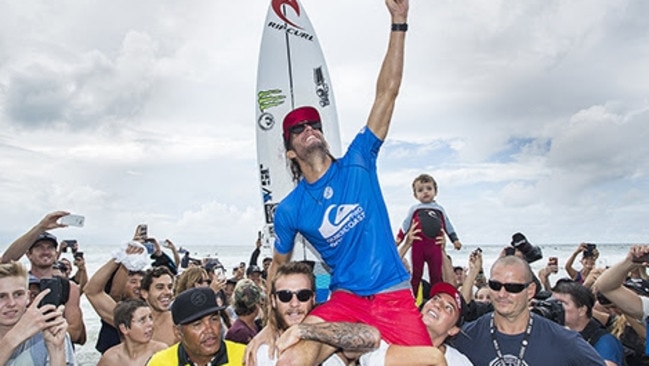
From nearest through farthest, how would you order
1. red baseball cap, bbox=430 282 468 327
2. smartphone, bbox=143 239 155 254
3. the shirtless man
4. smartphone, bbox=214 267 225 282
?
red baseball cap, bbox=430 282 468 327 < the shirtless man < smartphone, bbox=143 239 155 254 < smartphone, bbox=214 267 225 282

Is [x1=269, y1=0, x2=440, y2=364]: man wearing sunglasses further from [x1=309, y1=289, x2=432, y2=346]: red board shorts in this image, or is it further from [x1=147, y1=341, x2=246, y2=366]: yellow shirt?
[x1=147, y1=341, x2=246, y2=366]: yellow shirt

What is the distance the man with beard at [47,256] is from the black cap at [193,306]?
1359 mm

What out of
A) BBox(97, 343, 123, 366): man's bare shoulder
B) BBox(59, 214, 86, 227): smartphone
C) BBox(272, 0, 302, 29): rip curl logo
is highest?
BBox(272, 0, 302, 29): rip curl logo

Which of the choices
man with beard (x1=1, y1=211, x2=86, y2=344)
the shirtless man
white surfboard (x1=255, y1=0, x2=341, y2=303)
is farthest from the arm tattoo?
white surfboard (x1=255, y1=0, x2=341, y2=303)

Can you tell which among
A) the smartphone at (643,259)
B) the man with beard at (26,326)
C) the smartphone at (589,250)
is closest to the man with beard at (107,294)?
the man with beard at (26,326)

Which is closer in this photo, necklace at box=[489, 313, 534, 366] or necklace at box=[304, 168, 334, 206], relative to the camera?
necklace at box=[304, 168, 334, 206]

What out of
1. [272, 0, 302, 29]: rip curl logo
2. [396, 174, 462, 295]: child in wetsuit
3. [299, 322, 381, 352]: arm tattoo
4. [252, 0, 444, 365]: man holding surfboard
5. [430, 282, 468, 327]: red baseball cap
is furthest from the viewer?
[272, 0, 302, 29]: rip curl logo

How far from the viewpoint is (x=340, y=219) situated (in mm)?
3623

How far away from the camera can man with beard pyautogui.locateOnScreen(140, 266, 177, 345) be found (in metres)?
5.64

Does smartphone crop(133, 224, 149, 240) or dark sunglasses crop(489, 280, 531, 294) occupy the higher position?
smartphone crop(133, 224, 149, 240)

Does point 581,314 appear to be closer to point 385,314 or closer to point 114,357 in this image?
point 385,314

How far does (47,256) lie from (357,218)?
12.9 ft

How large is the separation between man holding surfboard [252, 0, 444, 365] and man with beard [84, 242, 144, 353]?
2.31 m

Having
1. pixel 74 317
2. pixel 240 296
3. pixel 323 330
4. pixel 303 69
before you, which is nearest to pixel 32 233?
pixel 74 317
